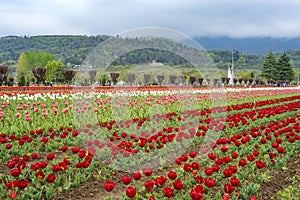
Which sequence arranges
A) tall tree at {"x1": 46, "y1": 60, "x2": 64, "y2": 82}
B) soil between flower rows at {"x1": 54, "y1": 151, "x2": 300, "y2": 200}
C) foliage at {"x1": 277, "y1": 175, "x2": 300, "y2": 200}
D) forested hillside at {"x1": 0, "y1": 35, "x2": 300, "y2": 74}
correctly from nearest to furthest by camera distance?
foliage at {"x1": 277, "y1": 175, "x2": 300, "y2": 200} → soil between flower rows at {"x1": 54, "y1": 151, "x2": 300, "y2": 200} → tall tree at {"x1": 46, "y1": 60, "x2": 64, "y2": 82} → forested hillside at {"x1": 0, "y1": 35, "x2": 300, "y2": 74}

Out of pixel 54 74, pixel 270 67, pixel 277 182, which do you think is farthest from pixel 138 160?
pixel 270 67

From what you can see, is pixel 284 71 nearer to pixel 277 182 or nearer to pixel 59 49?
pixel 277 182

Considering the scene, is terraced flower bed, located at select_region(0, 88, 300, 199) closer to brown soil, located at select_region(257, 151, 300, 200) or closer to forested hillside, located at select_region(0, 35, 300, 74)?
brown soil, located at select_region(257, 151, 300, 200)

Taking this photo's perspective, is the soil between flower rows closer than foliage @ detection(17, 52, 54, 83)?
Yes


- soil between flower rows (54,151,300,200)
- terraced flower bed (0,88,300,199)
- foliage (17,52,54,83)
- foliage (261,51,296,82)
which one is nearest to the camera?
terraced flower bed (0,88,300,199)

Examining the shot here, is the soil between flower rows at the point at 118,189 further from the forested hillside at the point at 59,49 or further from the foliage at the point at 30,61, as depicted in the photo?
the forested hillside at the point at 59,49

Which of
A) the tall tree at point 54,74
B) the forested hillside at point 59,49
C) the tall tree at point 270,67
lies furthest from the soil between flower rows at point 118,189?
the forested hillside at point 59,49

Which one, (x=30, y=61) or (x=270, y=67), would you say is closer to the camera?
(x=270, y=67)

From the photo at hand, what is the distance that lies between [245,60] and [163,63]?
14409 centimetres

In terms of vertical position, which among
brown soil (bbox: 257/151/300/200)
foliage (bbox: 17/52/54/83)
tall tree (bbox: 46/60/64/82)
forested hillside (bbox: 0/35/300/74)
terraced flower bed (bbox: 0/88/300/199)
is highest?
forested hillside (bbox: 0/35/300/74)

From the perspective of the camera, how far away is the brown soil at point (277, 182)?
4232 mm

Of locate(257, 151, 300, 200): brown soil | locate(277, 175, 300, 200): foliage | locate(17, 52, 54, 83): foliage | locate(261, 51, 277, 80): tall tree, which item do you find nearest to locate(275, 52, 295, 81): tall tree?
locate(261, 51, 277, 80): tall tree

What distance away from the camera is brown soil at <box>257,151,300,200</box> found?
13.9 feet

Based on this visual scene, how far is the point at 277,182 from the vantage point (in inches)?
185
